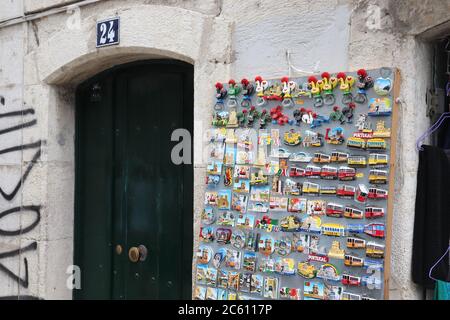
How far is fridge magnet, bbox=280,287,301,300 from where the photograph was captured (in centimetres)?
284

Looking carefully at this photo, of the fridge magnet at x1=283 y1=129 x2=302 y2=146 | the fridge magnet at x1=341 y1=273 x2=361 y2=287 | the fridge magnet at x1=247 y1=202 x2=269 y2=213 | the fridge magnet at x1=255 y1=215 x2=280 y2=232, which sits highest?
the fridge magnet at x1=283 y1=129 x2=302 y2=146

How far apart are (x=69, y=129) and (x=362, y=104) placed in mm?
2603

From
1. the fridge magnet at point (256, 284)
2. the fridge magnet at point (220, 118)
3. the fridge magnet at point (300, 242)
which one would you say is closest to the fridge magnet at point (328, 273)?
the fridge magnet at point (300, 242)

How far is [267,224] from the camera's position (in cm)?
299

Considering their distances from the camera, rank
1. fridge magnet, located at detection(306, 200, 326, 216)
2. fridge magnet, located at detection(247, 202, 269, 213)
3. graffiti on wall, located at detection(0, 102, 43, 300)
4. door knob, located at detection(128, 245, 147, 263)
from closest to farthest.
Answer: fridge magnet, located at detection(306, 200, 326, 216) → fridge magnet, located at detection(247, 202, 269, 213) → door knob, located at detection(128, 245, 147, 263) → graffiti on wall, located at detection(0, 102, 43, 300)

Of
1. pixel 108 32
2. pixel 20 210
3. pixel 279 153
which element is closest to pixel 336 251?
pixel 279 153

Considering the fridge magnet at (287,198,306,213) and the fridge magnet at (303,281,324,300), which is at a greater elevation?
the fridge magnet at (287,198,306,213)

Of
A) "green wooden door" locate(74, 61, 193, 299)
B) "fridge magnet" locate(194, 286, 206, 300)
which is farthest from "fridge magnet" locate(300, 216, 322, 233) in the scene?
"green wooden door" locate(74, 61, 193, 299)

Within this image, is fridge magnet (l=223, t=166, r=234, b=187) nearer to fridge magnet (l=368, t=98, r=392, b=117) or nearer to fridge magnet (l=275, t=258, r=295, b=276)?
fridge magnet (l=275, t=258, r=295, b=276)

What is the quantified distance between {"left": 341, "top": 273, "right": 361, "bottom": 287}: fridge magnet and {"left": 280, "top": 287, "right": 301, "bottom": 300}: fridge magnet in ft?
0.93

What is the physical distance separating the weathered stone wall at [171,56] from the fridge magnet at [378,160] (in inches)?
3.7

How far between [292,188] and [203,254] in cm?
73

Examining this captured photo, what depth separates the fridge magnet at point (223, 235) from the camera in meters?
3.13

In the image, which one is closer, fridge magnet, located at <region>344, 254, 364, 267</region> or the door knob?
fridge magnet, located at <region>344, 254, 364, 267</region>
